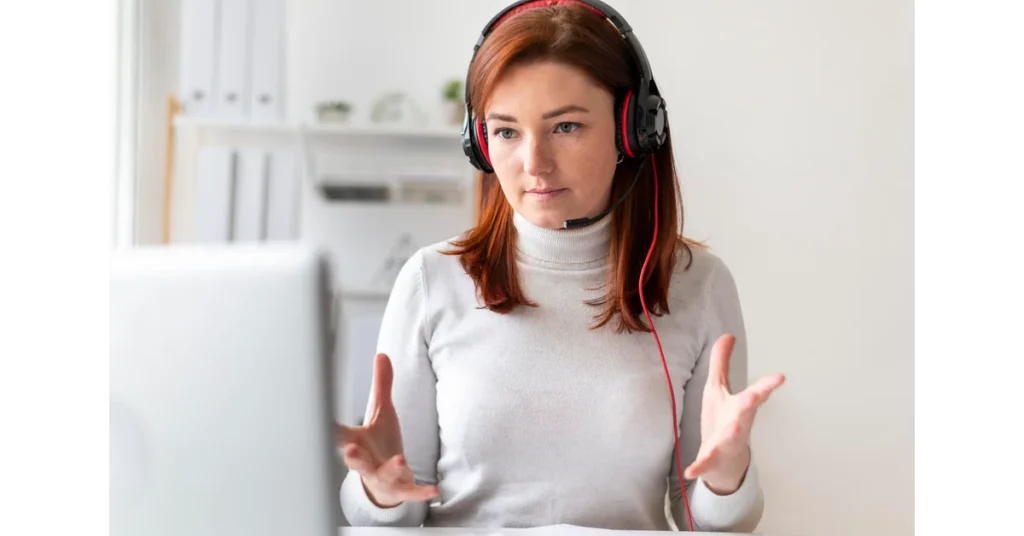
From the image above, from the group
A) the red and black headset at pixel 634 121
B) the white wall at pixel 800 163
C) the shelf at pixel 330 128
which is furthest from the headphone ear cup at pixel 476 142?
the white wall at pixel 800 163

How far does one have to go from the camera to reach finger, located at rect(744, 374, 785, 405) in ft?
2.76

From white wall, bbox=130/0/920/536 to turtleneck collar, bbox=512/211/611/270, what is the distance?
4.21ft

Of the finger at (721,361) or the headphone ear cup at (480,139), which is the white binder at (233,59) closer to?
the headphone ear cup at (480,139)

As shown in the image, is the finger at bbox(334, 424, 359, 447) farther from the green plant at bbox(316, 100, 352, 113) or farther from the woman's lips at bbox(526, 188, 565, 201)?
the green plant at bbox(316, 100, 352, 113)

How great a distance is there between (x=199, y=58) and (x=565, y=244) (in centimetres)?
130

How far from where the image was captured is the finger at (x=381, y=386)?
842 mm

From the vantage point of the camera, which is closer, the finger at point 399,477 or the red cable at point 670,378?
the finger at point 399,477

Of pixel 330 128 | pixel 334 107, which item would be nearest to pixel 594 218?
pixel 330 128

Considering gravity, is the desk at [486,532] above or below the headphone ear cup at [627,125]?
below

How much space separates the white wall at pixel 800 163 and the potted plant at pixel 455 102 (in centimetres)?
12

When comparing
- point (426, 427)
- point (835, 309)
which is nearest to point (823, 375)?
point (835, 309)

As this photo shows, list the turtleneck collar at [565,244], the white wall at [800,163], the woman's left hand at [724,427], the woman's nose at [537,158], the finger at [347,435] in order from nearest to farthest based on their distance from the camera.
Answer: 1. the finger at [347,435]
2. the woman's left hand at [724,427]
3. the woman's nose at [537,158]
4. the turtleneck collar at [565,244]
5. the white wall at [800,163]
